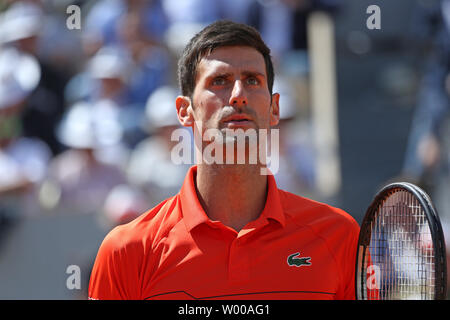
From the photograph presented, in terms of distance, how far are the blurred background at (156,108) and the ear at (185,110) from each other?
2640 millimetres

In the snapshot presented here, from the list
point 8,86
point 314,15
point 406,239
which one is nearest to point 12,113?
point 8,86

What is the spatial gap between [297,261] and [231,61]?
0.76 m

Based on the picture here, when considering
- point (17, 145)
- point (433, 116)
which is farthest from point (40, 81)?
point (433, 116)

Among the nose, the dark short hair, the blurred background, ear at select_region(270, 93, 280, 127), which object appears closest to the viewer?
the nose

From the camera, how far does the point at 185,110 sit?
8.99ft

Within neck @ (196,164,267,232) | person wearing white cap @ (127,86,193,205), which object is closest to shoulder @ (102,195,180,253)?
neck @ (196,164,267,232)

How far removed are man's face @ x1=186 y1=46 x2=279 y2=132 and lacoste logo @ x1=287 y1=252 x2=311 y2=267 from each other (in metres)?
0.48

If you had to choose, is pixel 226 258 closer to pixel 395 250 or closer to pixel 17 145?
pixel 395 250

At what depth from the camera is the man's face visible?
2.51 m

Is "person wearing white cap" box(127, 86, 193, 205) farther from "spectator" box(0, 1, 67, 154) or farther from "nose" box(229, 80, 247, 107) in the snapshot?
"nose" box(229, 80, 247, 107)

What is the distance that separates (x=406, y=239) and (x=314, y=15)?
4.24 m

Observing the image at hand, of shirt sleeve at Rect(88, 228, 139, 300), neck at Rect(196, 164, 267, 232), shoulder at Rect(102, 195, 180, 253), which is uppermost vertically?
neck at Rect(196, 164, 267, 232)

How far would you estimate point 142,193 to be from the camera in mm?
5516
